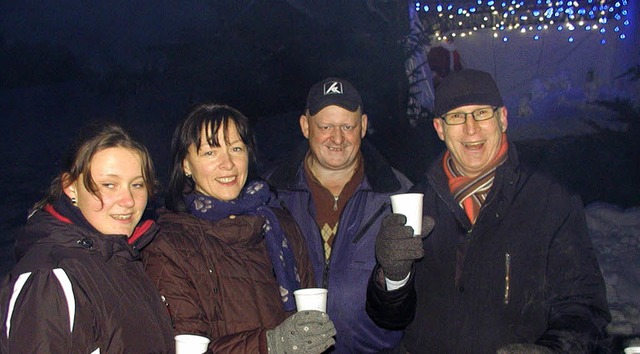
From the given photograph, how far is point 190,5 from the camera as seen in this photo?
15492mm

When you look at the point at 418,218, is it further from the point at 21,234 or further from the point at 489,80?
the point at 21,234

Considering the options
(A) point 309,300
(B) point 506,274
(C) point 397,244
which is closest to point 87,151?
(A) point 309,300

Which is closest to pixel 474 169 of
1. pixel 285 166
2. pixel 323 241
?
pixel 323 241

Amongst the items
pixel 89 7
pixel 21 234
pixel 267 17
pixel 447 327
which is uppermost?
pixel 89 7

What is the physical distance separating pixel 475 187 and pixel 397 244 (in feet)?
2.02

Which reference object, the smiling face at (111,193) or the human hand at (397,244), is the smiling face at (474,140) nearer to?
the human hand at (397,244)

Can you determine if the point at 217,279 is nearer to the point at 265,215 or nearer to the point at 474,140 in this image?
the point at 265,215

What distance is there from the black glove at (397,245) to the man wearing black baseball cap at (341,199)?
2.56 ft

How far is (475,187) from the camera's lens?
10.5 feet

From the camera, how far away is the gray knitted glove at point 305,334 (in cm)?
253

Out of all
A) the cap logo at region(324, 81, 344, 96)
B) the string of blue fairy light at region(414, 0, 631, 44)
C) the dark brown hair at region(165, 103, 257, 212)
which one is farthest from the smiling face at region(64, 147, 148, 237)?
the string of blue fairy light at region(414, 0, 631, 44)

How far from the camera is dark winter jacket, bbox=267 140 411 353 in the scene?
3.79 m

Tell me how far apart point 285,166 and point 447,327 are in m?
1.68

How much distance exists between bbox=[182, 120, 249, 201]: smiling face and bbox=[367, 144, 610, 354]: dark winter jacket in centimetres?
95
